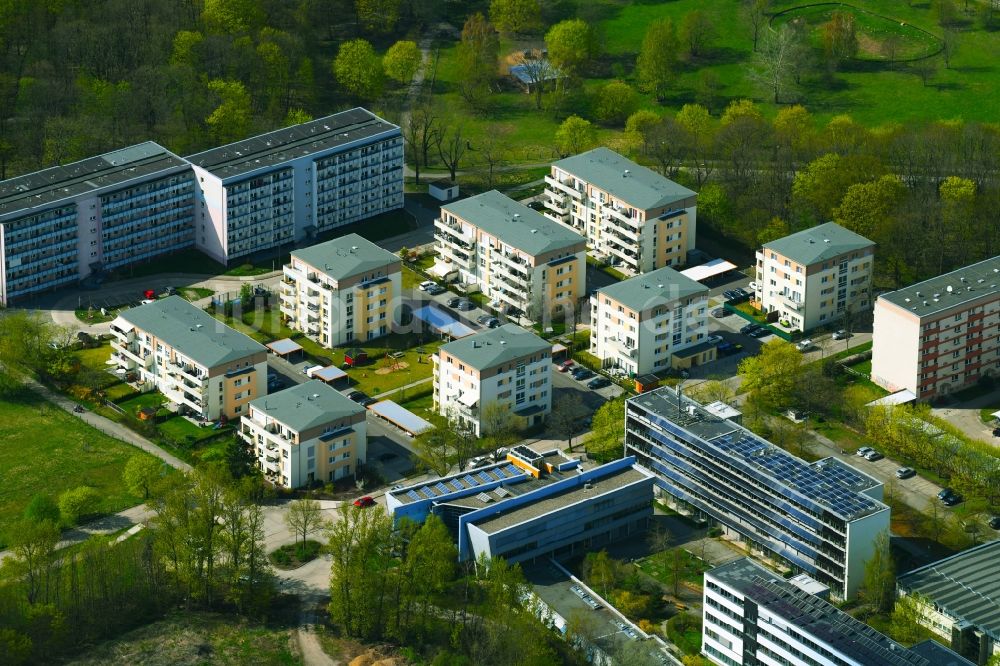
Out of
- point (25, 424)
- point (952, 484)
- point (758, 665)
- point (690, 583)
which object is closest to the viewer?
point (758, 665)

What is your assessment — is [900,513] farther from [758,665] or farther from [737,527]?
[758,665]

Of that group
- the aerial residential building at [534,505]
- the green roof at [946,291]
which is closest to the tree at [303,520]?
the aerial residential building at [534,505]

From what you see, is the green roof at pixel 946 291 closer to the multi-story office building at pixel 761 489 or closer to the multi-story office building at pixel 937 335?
the multi-story office building at pixel 937 335

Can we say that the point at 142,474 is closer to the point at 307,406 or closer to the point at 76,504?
the point at 76,504

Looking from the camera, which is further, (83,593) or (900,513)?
(900,513)

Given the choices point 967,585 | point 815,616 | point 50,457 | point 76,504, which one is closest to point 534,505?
point 815,616

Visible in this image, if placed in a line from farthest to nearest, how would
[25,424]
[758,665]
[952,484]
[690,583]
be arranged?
[25,424] < [952,484] < [690,583] < [758,665]

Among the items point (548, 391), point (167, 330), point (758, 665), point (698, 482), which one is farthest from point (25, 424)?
point (758, 665)
